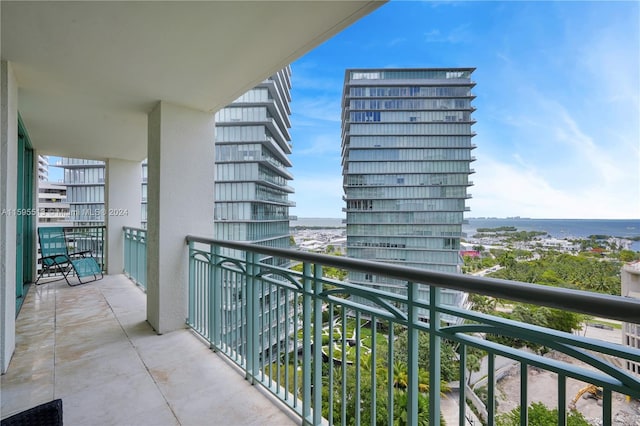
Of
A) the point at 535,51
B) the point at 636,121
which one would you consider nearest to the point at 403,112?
the point at 535,51

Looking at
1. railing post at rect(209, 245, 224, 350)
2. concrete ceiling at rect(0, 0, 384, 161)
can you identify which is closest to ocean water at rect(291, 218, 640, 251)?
concrete ceiling at rect(0, 0, 384, 161)

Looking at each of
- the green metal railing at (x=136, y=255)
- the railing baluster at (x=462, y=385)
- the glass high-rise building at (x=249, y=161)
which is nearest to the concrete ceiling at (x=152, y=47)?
the railing baluster at (x=462, y=385)

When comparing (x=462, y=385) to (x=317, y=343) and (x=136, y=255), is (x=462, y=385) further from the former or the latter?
(x=136, y=255)

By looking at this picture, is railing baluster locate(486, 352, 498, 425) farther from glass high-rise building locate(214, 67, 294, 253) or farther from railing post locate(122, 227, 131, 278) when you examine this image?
glass high-rise building locate(214, 67, 294, 253)

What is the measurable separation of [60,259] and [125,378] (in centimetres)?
479

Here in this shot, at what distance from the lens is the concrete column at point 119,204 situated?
5980mm

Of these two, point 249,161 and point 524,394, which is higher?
point 249,161

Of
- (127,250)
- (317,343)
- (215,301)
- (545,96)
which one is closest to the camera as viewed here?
(317,343)

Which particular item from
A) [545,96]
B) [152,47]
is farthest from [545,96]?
[152,47]

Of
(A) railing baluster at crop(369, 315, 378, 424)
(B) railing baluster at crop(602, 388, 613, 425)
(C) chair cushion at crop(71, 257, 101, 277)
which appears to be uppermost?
(B) railing baluster at crop(602, 388, 613, 425)

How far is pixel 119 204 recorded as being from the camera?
6.06 m

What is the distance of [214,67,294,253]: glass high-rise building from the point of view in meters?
20.7

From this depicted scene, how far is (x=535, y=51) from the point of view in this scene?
18.1ft

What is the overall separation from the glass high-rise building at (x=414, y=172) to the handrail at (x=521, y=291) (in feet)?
11.6
